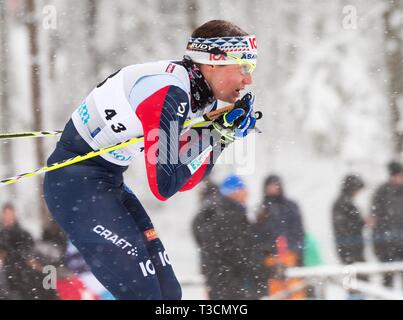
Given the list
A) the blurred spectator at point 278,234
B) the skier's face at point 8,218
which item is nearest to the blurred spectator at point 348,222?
the blurred spectator at point 278,234

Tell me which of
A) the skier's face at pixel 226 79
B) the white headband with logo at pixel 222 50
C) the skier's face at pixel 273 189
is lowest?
the skier's face at pixel 273 189

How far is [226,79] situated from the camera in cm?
275

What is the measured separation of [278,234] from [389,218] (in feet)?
3.38

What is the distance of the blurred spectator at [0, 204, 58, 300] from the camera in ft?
14.8

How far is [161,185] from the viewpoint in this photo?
2.54m

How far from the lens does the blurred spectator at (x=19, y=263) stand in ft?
14.8

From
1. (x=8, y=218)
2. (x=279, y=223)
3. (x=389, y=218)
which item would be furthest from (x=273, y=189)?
(x=8, y=218)

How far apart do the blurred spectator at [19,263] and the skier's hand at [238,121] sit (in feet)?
7.03

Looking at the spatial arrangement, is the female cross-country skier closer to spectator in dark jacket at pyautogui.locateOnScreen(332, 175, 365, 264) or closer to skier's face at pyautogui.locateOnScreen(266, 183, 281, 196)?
skier's face at pyautogui.locateOnScreen(266, 183, 281, 196)

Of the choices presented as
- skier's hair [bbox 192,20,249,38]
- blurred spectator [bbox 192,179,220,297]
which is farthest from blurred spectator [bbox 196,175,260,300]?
skier's hair [bbox 192,20,249,38]

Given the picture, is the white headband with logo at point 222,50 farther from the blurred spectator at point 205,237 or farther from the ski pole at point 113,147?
the blurred spectator at point 205,237

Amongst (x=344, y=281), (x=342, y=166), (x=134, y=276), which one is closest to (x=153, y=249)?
(x=134, y=276)

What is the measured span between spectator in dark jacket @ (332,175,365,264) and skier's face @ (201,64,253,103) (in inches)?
84.8
